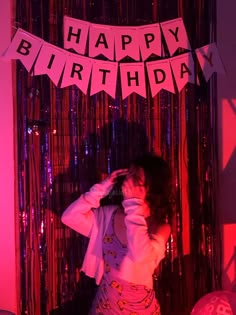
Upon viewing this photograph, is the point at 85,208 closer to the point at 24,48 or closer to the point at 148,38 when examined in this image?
the point at 24,48

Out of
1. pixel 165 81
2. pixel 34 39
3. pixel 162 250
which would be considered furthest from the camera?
pixel 165 81

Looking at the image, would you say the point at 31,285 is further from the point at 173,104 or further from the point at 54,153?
the point at 173,104

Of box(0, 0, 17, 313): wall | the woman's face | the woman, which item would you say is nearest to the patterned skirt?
the woman

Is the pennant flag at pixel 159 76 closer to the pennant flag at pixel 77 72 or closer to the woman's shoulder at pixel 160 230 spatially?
the pennant flag at pixel 77 72

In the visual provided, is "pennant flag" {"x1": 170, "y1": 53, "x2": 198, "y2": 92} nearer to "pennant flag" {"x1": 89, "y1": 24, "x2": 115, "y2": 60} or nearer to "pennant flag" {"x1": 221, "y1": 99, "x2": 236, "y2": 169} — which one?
"pennant flag" {"x1": 221, "y1": 99, "x2": 236, "y2": 169}

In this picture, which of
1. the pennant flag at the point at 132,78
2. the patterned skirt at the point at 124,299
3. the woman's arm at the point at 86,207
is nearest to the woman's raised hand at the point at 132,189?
the woman's arm at the point at 86,207

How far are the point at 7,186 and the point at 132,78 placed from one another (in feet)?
3.34

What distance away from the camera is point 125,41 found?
264 cm

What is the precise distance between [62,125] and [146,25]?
2.72ft

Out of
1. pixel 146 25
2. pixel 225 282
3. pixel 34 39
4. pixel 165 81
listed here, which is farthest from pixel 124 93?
pixel 225 282

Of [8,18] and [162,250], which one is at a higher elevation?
[8,18]

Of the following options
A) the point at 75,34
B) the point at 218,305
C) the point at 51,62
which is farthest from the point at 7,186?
the point at 218,305

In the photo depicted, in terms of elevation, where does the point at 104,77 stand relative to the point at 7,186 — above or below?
above

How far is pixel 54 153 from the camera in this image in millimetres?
2574
